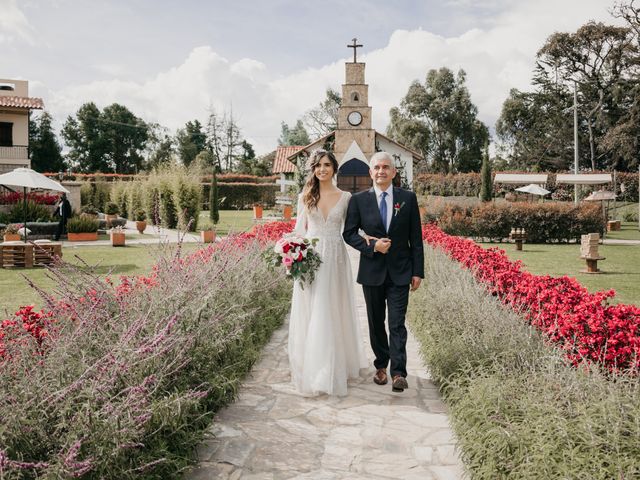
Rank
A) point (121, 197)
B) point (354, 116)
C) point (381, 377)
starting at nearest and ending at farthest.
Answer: point (381, 377)
point (121, 197)
point (354, 116)

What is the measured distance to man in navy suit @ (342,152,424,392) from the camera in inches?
177

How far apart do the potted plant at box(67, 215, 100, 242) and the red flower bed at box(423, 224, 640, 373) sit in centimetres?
1661

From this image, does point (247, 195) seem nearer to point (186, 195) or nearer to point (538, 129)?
point (186, 195)

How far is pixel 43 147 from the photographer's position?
2186 inches

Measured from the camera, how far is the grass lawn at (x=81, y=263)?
822cm

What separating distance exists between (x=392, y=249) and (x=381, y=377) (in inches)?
48.2

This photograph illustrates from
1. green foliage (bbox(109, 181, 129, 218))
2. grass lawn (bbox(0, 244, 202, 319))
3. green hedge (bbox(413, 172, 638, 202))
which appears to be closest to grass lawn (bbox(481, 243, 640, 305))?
grass lawn (bbox(0, 244, 202, 319))

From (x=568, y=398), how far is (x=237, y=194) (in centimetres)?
4286

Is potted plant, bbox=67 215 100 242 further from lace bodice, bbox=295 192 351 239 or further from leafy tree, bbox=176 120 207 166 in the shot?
leafy tree, bbox=176 120 207 166

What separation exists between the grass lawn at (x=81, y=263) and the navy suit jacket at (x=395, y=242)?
2.45 metres

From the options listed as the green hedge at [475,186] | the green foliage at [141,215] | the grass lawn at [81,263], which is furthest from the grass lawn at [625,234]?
the green foliage at [141,215]

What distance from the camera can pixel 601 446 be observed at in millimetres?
2551

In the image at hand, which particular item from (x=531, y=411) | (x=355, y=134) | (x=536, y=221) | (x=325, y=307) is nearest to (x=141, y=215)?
(x=355, y=134)

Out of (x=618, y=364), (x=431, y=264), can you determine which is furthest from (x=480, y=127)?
Result: (x=618, y=364)
